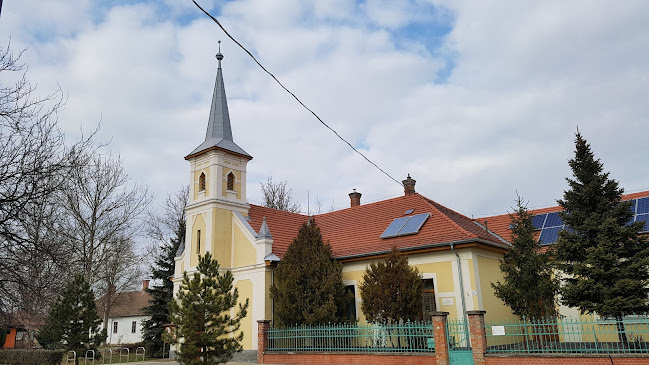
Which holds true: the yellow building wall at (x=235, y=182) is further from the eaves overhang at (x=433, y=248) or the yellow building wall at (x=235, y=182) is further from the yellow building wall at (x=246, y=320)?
the eaves overhang at (x=433, y=248)

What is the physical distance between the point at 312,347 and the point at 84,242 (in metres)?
17.0

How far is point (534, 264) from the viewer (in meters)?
14.0

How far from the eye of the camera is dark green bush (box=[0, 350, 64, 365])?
18.8 metres

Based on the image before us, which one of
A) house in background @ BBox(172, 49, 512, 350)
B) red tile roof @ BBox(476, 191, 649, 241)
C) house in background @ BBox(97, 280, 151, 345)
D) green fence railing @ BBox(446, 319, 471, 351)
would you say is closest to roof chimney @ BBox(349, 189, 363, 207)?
house in background @ BBox(172, 49, 512, 350)

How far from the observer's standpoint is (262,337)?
18.2 metres

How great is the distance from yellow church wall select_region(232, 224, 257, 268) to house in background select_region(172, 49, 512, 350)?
45 mm

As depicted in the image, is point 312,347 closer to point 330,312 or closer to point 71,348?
point 330,312

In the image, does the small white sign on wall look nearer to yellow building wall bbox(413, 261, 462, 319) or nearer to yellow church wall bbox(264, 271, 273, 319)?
yellow building wall bbox(413, 261, 462, 319)

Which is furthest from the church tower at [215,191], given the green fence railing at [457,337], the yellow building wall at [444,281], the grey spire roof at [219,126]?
the green fence railing at [457,337]

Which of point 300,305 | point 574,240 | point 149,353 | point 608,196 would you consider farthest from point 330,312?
point 149,353

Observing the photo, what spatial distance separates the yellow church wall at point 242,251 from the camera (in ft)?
68.8

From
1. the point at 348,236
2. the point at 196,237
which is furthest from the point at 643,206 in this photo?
the point at 196,237

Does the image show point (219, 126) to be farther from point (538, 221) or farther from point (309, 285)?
point (538, 221)

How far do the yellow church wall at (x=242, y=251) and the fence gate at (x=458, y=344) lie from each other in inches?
379
